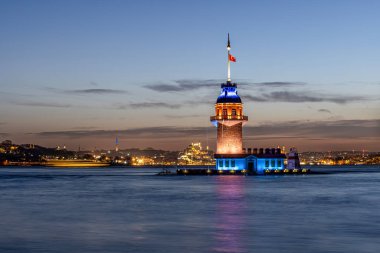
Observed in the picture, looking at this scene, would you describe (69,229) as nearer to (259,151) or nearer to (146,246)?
(146,246)

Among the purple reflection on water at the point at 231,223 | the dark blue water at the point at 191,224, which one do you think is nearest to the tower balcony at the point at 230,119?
the purple reflection on water at the point at 231,223

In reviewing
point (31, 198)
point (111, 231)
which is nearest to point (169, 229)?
point (111, 231)

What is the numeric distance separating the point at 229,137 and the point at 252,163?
7.48 meters

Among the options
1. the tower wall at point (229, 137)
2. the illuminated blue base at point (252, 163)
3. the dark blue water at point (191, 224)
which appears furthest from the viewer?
the illuminated blue base at point (252, 163)

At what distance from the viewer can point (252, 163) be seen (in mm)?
103500

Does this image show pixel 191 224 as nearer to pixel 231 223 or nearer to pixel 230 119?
pixel 231 223

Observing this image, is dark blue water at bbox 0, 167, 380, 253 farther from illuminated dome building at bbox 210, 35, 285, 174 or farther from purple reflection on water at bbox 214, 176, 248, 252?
illuminated dome building at bbox 210, 35, 285, 174

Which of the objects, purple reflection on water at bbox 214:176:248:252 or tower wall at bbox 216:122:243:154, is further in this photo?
tower wall at bbox 216:122:243:154

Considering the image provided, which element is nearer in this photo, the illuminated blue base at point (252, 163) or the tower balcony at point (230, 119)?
the tower balcony at point (230, 119)

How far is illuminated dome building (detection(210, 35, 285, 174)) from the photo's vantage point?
322 ft

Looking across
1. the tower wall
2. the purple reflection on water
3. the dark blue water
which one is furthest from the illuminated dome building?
the dark blue water

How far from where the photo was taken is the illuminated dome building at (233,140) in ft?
322

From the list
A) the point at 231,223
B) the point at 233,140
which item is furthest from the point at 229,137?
the point at 231,223

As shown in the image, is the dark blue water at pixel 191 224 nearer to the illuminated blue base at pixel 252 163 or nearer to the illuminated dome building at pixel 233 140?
the illuminated dome building at pixel 233 140
